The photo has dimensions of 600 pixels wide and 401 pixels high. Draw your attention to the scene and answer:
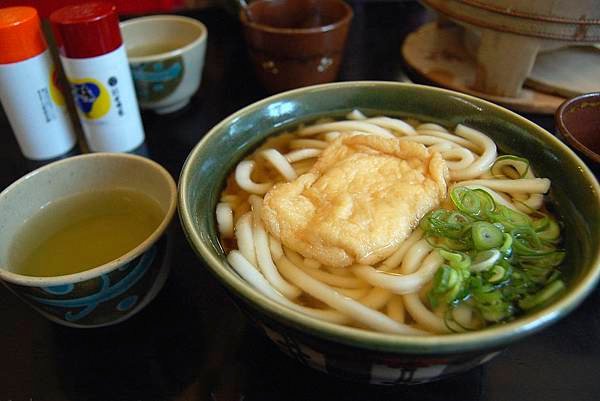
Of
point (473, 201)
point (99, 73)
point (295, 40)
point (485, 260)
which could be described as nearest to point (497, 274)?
point (485, 260)

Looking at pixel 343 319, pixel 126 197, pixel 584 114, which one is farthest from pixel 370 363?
pixel 584 114

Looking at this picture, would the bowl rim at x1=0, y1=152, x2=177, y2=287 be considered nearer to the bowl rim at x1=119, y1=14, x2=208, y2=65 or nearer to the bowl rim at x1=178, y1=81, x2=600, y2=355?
the bowl rim at x1=178, y1=81, x2=600, y2=355

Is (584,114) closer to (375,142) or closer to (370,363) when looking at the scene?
(375,142)

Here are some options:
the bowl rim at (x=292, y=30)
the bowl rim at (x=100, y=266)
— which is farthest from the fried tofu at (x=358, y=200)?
the bowl rim at (x=292, y=30)

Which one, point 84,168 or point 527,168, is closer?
point 527,168

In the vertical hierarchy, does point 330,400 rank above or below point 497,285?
below

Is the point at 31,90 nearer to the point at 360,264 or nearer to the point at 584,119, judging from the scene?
the point at 360,264

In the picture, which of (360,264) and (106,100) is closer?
(360,264)
